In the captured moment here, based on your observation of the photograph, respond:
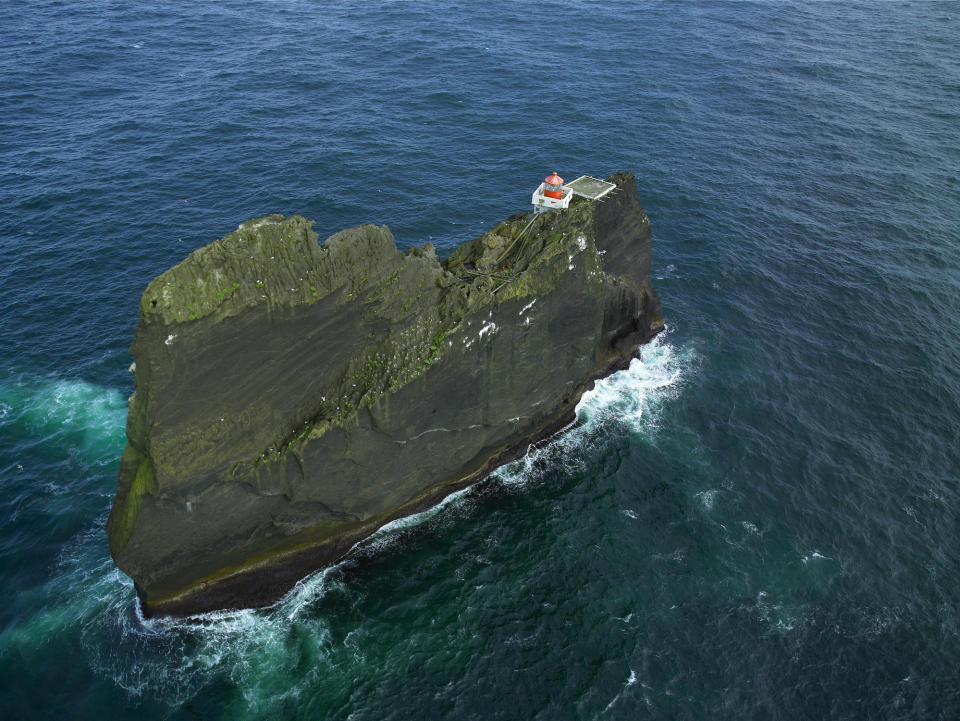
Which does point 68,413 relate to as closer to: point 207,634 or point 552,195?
point 207,634

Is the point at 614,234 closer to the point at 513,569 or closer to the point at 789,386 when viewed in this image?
the point at 789,386

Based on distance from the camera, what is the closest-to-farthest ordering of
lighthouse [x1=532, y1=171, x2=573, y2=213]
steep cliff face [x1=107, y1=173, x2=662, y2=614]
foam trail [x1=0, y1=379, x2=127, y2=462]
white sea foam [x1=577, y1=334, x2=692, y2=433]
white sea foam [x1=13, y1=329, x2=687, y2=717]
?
steep cliff face [x1=107, y1=173, x2=662, y2=614] < white sea foam [x1=13, y1=329, x2=687, y2=717] < foam trail [x1=0, y1=379, x2=127, y2=462] < white sea foam [x1=577, y1=334, x2=692, y2=433] < lighthouse [x1=532, y1=171, x2=573, y2=213]

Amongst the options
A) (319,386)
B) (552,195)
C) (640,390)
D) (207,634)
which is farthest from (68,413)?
(640,390)

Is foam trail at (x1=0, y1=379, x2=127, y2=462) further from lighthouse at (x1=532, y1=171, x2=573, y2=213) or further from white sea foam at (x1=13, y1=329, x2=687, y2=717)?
lighthouse at (x1=532, y1=171, x2=573, y2=213)

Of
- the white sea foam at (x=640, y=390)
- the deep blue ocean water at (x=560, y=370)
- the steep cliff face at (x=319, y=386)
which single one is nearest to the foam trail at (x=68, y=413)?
the deep blue ocean water at (x=560, y=370)

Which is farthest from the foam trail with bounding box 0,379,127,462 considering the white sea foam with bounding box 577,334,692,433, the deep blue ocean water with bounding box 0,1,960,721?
the white sea foam with bounding box 577,334,692,433

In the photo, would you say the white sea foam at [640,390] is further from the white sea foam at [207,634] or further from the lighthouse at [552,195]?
the lighthouse at [552,195]

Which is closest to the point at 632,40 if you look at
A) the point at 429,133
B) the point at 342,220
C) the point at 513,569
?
the point at 429,133
